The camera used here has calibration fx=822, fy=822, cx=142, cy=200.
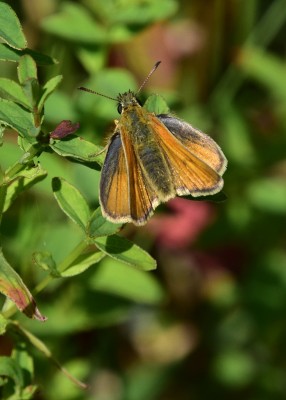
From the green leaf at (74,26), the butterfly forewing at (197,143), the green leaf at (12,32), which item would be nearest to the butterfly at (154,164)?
the butterfly forewing at (197,143)

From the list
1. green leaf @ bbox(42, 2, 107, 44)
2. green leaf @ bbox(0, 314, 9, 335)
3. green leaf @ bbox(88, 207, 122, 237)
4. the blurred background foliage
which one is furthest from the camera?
the blurred background foliage

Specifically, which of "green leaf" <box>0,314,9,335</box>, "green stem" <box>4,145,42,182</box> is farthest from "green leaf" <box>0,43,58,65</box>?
"green leaf" <box>0,314,9,335</box>

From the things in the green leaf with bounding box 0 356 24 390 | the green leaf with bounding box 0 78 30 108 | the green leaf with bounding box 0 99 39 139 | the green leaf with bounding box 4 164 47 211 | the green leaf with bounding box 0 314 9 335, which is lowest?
the green leaf with bounding box 0 356 24 390

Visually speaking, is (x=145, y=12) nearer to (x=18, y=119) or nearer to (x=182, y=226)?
(x=182, y=226)

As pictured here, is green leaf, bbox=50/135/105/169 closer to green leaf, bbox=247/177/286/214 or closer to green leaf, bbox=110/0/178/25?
green leaf, bbox=110/0/178/25

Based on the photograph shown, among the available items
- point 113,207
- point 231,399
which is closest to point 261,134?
point 231,399

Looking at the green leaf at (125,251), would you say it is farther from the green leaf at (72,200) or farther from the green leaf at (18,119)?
the green leaf at (18,119)

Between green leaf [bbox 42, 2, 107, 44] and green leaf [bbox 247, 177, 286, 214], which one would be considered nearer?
green leaf [bbox 42, 2, 107, 44]
